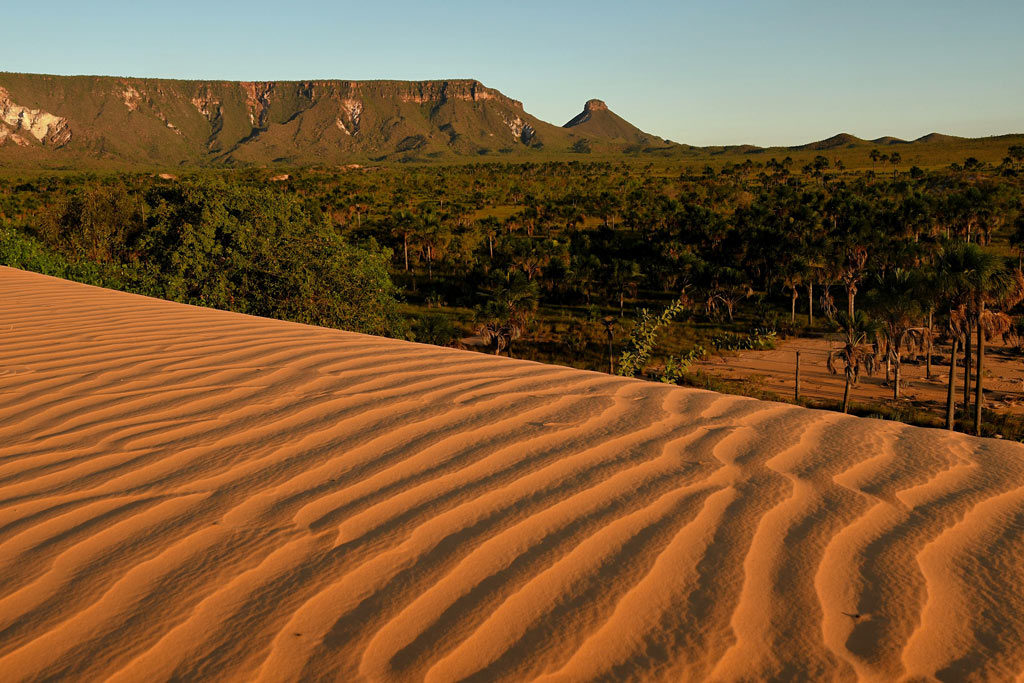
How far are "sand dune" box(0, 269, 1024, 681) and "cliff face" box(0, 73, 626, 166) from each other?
140 metres

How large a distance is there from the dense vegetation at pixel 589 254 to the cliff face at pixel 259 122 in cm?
8483

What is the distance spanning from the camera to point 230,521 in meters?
2.17

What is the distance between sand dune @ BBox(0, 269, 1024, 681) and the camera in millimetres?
1538

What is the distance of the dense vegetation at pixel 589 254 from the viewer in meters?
13.9

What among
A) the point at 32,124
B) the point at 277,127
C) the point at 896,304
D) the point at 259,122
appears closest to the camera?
the point at 896,304

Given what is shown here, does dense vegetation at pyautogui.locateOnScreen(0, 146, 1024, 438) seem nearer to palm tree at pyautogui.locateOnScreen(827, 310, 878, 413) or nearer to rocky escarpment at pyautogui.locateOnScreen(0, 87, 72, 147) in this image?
palm tree at pyautogui.locateOnScreen(827, 310, 878, 413)

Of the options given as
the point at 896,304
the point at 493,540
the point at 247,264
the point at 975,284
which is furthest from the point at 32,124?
the point at 493,540

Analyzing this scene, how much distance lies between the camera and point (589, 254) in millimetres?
A: 43531

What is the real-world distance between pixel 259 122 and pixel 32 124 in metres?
50.3

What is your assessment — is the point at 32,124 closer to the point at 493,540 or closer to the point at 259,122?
the point at 259,122

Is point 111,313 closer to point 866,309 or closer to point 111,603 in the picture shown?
point 111,603

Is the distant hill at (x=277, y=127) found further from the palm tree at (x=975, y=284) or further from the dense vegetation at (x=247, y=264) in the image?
the dense vegetation at (x=247, y=264)

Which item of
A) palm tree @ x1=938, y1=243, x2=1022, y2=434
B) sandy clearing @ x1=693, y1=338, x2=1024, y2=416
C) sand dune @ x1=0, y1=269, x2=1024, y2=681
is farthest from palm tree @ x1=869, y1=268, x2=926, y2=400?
sand dune @ x1=0, y1=269, x2=1024, y2=681

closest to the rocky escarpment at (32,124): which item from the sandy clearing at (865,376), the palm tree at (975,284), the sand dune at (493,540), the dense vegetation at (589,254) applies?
the dense vegetation at (589,254)
